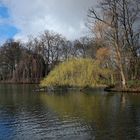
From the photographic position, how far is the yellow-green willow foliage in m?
43.8

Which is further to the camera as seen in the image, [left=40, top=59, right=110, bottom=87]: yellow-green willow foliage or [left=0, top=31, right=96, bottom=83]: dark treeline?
[left=0, top=31, right=96, bottom=83]: dark treeline

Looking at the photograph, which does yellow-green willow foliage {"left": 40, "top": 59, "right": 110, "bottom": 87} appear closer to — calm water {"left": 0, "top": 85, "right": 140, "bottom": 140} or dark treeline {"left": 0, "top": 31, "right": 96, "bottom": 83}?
calm water {"left": 0, "top": 85, "right": 140, "bottom": 140}

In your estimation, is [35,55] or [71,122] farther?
[35,55]

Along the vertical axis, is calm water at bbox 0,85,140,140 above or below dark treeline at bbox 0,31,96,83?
below

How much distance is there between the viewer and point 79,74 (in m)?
44.4

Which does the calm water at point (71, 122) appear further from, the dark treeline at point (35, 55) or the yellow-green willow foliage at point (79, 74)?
the dark treeline at point (35, 55)

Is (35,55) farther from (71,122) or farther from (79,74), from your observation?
(71,122)

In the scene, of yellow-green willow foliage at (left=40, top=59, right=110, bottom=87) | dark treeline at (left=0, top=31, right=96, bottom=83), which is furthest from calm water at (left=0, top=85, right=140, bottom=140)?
dark treeline at (left=0, top=31, right=96, bottom=83)

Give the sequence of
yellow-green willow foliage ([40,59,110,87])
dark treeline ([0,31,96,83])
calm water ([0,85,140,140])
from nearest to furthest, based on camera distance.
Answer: calm water ([0,85,140,140]), yellow-green willow foliage ([40,59,110,87]), dark treeline ([0,31,96,83])

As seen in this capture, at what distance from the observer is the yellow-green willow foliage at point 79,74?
43.8 metres

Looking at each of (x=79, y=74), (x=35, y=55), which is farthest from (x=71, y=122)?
(x=35, y=55)

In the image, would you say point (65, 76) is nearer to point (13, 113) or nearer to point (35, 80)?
point (13, 113)

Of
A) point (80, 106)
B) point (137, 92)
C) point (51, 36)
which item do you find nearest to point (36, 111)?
point (80, 106)

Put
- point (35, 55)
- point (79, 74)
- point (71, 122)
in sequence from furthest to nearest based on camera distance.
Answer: point (35, 55)
point (79, 74)
point (71, 122)
